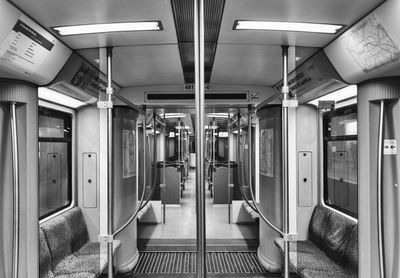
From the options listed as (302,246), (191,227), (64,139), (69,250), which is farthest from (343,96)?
(191,227)

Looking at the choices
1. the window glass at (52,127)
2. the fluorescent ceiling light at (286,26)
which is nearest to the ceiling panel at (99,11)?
the fluorescent ceiling light at (286,26)

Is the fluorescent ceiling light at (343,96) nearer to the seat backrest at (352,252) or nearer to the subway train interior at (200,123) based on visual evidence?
the subway train interior at (200,123)

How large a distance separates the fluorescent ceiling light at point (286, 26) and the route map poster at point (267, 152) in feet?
4.75

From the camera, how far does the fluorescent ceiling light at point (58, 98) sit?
6.86 ft

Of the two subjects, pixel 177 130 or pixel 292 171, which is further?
pixel 177 130

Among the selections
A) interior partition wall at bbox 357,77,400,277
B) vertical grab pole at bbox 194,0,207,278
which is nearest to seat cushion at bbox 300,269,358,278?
interior partition wall at bbox 357,77,400,277

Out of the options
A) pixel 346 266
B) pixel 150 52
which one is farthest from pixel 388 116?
pixel 150 52

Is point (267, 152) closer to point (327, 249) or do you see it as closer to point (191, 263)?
point (327, 249)

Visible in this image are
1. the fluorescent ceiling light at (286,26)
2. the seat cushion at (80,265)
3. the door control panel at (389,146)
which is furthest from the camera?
the seat cushion at (80,265)

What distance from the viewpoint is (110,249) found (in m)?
2.01

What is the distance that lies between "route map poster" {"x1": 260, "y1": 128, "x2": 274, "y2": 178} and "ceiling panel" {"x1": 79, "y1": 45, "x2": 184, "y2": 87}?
122 centimetres

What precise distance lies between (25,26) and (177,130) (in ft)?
16.7

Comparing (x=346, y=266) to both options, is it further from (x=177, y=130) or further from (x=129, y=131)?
(x=177, y=130)

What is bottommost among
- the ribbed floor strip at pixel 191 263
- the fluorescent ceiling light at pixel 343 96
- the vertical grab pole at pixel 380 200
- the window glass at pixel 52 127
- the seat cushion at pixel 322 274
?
the ribbed floor strip at pixel 191 263
